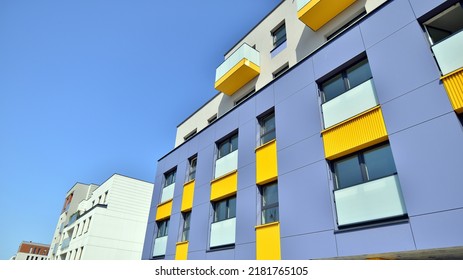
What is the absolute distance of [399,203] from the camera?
6922 millimetres

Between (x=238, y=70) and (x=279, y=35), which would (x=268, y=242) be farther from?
(x=279, y=35)

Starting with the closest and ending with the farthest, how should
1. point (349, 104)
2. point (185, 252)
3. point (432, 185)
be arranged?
point (432, 185)
point (349, 104)
point (185, 252)

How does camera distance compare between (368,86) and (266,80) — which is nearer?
(368,86)

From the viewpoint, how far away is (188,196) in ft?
50.2

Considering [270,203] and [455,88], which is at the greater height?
[455,88]

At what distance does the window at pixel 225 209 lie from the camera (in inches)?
494

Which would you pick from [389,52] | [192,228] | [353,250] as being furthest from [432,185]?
[192,228]

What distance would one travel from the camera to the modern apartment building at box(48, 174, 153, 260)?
29.0 meters

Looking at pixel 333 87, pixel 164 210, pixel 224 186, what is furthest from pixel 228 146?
pixel 333 87

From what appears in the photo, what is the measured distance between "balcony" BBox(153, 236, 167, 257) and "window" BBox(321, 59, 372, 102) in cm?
1137

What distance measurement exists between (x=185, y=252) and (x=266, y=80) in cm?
931

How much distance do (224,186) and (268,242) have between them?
3.87m
